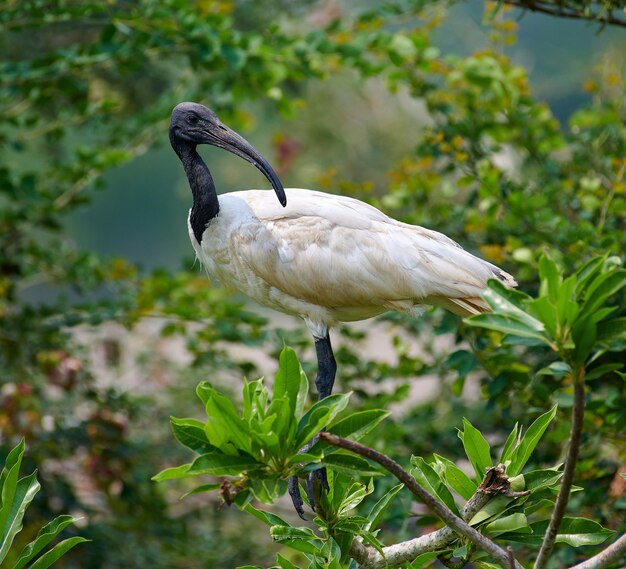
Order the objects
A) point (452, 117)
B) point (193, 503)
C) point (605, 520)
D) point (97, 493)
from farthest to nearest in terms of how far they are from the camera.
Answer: point (193, 503), point (97, 493), point (452, 117), point (605, 520)

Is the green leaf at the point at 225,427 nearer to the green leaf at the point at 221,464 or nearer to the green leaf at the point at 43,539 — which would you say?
the green leaf at the point at 221,464

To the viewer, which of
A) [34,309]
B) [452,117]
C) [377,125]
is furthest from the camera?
[377,125]

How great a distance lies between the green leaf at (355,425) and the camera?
239 cm

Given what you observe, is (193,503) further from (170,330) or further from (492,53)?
(492,53)

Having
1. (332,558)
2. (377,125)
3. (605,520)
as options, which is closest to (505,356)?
(605,520)

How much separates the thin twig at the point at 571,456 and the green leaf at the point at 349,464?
1.38 feet

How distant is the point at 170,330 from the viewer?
19.2 ft

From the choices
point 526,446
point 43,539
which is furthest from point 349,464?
point 43,539

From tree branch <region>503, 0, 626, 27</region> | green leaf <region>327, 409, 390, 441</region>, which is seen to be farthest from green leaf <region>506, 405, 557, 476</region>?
tree branch <region>503, 0, 626, 27</region>

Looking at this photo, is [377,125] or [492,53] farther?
[377,125]

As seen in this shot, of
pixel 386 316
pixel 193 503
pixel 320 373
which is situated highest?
pixel 320 373

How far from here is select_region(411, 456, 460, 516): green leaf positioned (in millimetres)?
2748

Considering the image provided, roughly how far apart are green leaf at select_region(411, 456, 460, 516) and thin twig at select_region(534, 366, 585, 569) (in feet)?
1.38

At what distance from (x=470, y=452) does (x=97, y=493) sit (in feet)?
19.4
